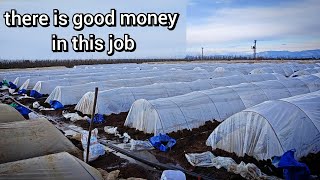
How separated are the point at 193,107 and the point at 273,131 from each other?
14.6 ft

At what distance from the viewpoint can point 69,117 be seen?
48.5ft

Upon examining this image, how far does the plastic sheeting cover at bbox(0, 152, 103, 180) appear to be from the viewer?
18.1 feet

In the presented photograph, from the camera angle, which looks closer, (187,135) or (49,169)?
(49,169)

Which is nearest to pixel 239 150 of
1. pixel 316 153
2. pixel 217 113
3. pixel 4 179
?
pixel 316 153

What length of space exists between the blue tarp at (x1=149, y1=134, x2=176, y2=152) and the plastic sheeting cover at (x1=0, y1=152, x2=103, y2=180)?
12.3 feet

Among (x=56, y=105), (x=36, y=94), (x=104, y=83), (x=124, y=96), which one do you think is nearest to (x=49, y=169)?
(x=124, y=96)

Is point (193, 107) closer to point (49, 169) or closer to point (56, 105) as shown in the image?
point (49, 169)

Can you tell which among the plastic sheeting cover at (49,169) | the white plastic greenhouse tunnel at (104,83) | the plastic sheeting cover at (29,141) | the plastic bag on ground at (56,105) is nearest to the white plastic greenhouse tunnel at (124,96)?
the plastic bag on ground at (56,105)

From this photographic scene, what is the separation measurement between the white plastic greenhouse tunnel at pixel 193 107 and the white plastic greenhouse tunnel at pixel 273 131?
2.50 m

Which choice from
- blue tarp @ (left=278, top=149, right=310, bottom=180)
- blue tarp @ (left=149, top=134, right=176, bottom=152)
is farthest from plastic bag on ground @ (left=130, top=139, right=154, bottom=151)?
blue tarp @ (left=278, top=149, right=310, bottom=180)

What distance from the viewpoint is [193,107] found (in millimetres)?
12016

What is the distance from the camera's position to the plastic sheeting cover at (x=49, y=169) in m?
5.52

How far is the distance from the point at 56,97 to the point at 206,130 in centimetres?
1096

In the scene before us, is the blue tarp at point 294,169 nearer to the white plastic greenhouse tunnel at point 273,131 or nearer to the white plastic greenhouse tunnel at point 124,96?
the white plastic greenhouse tunnel at point 273,131
